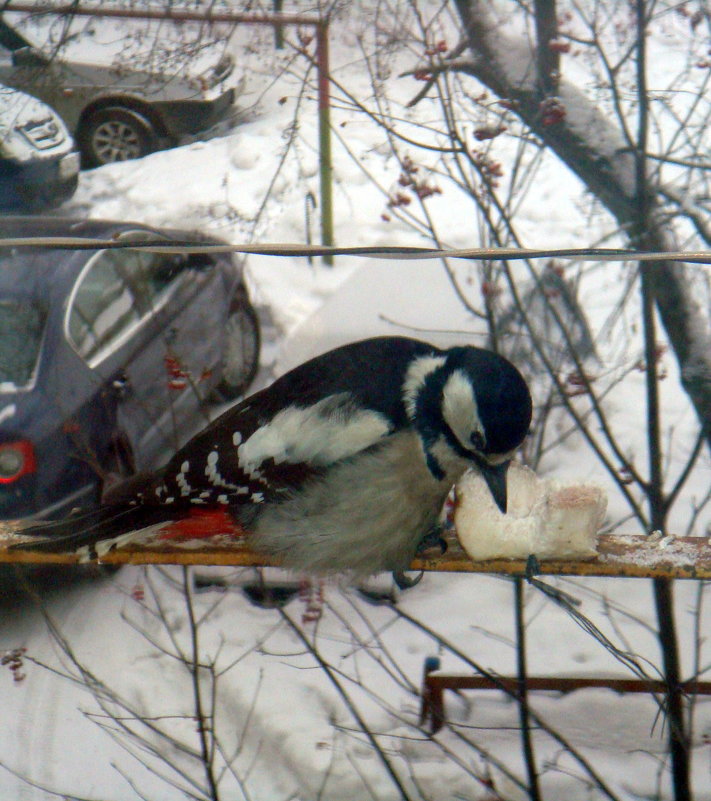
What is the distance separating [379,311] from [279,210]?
0.90ft

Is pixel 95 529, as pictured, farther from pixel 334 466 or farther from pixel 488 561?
pixel 488 561

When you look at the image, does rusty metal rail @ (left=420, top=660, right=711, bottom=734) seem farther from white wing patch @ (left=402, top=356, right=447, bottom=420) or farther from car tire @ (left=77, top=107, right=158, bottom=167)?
car tire @ (left=77, top=107, right=158, bottom=167)

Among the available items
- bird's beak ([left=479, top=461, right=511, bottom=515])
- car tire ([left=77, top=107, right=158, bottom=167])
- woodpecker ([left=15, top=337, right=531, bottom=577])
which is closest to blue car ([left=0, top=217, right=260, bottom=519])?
car tire ([left=77, top=107, right=158, bottom=167])

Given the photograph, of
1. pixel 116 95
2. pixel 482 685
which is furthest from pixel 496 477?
pixel 116 95

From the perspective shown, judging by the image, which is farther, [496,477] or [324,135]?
[324,135]

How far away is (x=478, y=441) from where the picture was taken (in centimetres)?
79

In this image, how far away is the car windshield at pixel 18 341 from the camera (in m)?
1.36

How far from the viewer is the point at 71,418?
1.33 metres

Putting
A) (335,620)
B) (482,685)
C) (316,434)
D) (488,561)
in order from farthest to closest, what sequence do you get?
(335,620), (482,685), (316,434), (488,561)

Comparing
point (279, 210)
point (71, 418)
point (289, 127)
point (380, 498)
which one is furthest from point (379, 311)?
point (380, 498)

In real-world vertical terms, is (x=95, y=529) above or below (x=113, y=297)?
below

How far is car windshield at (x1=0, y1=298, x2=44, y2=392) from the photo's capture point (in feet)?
4.45

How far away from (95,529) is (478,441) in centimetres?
38

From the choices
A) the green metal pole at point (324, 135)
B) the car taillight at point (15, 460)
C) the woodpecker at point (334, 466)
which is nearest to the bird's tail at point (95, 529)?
the woodpecker at point (334, 466)
